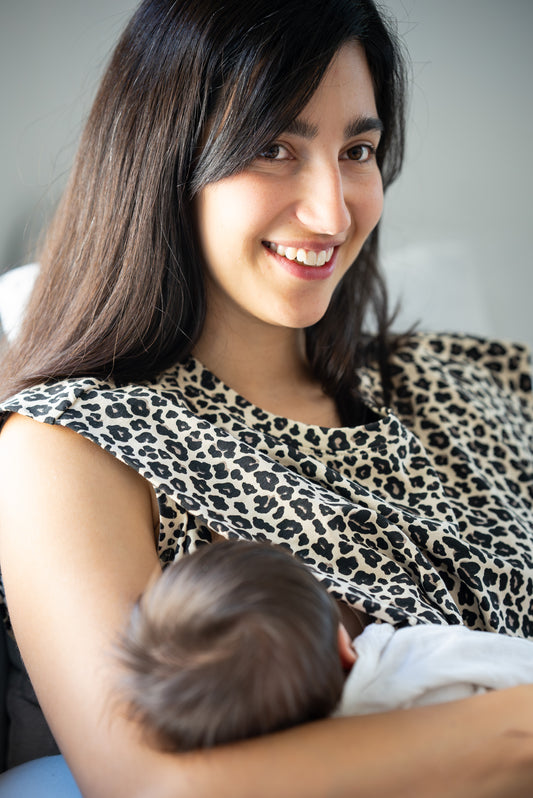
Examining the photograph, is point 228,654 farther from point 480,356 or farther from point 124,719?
point 480,356

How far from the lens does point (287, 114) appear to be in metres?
1.09

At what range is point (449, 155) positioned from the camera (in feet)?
7.73

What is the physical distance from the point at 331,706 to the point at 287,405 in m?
0.67

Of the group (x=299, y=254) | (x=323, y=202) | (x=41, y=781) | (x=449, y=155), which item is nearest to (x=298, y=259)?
(x=299, y=254)

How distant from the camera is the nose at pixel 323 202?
44.8 inches

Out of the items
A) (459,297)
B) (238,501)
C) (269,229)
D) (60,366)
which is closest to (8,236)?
(60,366)

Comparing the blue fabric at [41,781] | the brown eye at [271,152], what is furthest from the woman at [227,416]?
the blue fabric at [41,781]

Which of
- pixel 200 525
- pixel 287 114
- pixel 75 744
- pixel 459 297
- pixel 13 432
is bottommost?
pixel 75 744

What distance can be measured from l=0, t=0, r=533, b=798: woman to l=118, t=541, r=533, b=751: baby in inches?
1.7

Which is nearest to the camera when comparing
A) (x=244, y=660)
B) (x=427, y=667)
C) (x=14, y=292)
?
(x=244, y=660)

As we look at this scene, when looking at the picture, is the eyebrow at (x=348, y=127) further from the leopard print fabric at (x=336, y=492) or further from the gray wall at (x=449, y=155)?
the gray wall at (x=449, y=155)

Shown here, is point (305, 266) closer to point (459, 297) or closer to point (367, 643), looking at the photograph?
point (367, 643)

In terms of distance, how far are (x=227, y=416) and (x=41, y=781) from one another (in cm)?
58

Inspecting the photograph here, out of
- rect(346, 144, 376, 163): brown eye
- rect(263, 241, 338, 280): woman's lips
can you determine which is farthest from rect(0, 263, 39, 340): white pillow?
rect(346, 144, 376, 163): brown eye
